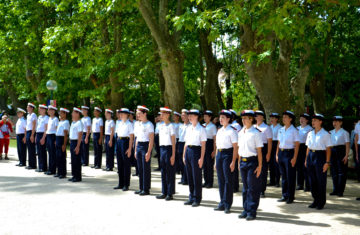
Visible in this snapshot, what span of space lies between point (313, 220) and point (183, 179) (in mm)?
5102

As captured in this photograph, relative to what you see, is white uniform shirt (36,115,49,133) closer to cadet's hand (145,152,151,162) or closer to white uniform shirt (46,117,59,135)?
white uniform shirt (46,117,59,135)

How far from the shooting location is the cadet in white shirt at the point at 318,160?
8.48m

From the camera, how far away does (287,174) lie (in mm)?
9305

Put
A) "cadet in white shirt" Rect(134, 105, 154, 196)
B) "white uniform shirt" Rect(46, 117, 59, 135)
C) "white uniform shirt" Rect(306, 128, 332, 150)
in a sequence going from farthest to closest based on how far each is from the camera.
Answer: "white uniform shirt" Rect(46, 117, 59, 135) → "cadet in white shirt" Rect(134, 105, 154, 196) → "white uniform shirt" Rect(306, 128, 332, 150)

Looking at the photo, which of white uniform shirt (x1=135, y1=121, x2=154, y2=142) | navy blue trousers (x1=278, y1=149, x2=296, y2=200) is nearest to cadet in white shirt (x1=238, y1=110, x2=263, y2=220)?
navy blue trousers (x1=278, y1=149, x2=296, y2=200)

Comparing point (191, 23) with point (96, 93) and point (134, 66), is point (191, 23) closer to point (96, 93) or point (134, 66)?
point (134, 66)

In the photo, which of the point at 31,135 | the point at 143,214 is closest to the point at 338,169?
the point at 143,214

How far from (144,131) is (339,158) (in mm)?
5319

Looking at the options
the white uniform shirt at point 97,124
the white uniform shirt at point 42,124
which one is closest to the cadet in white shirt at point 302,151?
the white uniform shirt at point 97,124

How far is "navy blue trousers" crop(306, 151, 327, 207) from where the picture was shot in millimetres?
8477

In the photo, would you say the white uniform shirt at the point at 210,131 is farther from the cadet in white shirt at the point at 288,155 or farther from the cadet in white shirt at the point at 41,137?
the cadet in white shirt at the point at 41,137

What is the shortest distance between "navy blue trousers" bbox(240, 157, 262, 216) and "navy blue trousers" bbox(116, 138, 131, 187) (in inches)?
154

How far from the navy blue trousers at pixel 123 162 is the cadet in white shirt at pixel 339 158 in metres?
5.39

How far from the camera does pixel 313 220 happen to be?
7.48m
